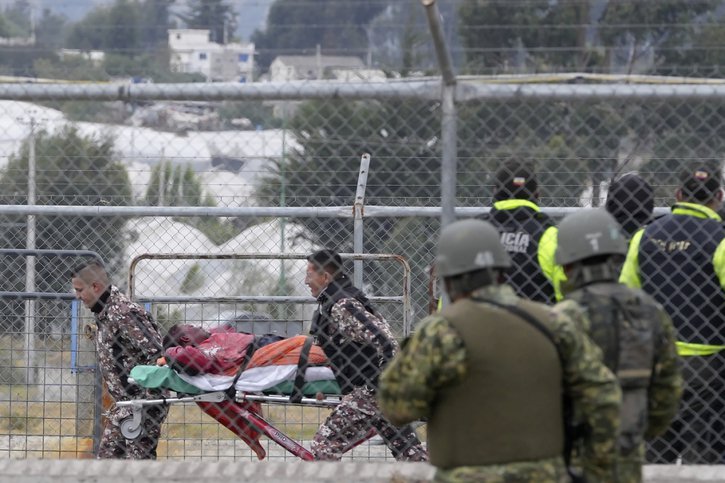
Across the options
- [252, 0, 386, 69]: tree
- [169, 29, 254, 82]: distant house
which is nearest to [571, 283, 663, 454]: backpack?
[169, 29, 254, 82]: distant house

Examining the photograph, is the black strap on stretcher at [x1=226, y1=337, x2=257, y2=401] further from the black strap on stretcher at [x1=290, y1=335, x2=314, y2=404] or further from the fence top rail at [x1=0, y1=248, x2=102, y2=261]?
the fence top rail at [x1=0, y1=248, x2=102, y2=261]

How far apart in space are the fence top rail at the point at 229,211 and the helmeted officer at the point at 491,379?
372cm

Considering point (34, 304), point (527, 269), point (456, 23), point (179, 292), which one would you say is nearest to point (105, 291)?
point (34, 304)

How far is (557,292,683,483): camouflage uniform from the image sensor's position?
393cm

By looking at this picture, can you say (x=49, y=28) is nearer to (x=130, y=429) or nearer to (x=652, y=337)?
(x=130, y=429)

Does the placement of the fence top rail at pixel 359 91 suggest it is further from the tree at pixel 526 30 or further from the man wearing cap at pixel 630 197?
the tree at pixel 526 30

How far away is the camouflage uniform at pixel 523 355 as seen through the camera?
3506mm

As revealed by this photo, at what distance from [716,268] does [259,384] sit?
270 centimetres

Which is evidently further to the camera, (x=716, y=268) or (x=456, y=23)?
(x=456, y=23)

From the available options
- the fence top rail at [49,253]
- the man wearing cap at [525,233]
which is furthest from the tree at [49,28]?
the man wearing cap at [525,233]

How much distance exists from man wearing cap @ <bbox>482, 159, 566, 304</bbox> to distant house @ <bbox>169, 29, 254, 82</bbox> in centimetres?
5974

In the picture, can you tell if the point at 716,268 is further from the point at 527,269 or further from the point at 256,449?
the point at 256,449

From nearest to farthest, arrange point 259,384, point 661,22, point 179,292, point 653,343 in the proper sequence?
1. point 653,343
2. point 259,384
3. point 179,292
4. point 661,22

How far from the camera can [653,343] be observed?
397 centimetres
